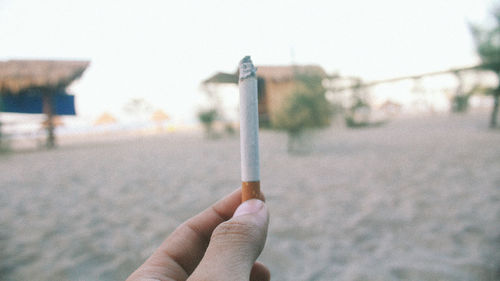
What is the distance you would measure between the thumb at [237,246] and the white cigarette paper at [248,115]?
12 cm

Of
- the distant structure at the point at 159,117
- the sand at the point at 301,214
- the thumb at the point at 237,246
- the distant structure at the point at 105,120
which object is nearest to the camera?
the thumb at the point at 237,246

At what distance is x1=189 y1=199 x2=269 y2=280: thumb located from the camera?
55 centimetres

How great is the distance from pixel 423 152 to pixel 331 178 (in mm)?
2613

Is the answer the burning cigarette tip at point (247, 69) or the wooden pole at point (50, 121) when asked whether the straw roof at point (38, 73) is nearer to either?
the wooden pole at point (50, 121)

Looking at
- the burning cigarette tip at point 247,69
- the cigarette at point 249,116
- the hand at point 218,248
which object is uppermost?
the burning cigarette tip at point 247,69

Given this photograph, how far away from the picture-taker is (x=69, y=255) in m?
1.98

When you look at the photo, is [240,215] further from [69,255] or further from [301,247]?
[69,255]

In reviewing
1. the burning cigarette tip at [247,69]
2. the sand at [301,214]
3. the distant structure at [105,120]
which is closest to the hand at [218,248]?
the burning cigarette tip at [247,69]

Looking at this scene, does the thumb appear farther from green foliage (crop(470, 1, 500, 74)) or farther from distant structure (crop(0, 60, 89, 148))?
green foliage (crop(470, 1, 500, 74))

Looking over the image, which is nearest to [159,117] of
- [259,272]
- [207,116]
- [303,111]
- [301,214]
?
[207,116]

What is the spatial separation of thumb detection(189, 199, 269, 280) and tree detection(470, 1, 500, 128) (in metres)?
9.96

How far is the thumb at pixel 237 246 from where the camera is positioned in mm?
553

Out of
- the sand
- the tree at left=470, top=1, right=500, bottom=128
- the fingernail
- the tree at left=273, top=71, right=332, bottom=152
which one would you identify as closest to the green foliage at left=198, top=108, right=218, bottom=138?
the tree at left=273, top=71, right=332, bottom=152

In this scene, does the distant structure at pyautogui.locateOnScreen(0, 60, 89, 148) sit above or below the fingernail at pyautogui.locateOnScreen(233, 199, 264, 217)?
above
